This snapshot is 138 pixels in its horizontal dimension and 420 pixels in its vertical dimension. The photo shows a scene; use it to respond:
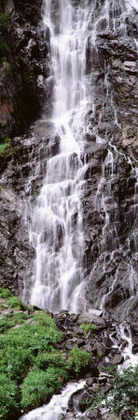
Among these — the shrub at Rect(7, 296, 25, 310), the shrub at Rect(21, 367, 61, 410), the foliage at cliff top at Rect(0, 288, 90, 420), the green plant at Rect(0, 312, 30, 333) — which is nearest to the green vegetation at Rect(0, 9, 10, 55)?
the shrub at Rect(7, 296, 25, 310)

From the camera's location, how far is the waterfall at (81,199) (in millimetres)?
13211

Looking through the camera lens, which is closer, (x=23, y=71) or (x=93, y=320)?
(x=93, y=320)

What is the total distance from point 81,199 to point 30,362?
8.11 m

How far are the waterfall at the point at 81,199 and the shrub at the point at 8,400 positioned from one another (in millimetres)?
5430

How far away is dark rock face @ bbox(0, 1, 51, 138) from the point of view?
1888 cm

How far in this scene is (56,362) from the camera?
816 centimetres

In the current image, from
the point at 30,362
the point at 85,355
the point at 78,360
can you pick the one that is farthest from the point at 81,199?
the point at 30,362

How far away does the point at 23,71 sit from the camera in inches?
832

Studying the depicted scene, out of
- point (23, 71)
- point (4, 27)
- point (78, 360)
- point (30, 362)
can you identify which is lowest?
point (78, 360)

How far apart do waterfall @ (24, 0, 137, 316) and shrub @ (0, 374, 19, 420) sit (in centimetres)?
543

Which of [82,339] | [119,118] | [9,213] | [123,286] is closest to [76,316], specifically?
[82,339]

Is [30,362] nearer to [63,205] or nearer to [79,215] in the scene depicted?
[79,215]

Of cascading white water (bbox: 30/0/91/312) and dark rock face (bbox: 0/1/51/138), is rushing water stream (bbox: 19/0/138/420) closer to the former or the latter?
cascading white water (bbox: 30/0/91/312)

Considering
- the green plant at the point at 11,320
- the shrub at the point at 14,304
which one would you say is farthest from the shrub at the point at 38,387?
the shrub at the point at 14,304
